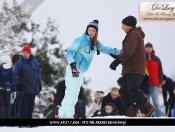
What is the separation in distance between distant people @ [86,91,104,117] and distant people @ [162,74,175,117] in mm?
978

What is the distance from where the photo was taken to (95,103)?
21.7ft

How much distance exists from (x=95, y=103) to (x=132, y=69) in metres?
0.76

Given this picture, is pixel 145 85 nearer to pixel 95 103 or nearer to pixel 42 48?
pixel 95 103

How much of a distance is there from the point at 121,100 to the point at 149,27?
1190 millimetres

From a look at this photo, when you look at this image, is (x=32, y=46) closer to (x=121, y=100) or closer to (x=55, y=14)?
(x=55, y=14)

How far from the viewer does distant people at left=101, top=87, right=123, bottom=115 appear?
6.58 metres

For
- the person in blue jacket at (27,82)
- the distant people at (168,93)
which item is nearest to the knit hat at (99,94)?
the person in blue jacket at (27,82)

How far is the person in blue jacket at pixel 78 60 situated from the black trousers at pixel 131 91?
1.44 feet

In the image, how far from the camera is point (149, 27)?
6688 mm

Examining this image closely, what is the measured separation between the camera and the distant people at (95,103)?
21.7 feet

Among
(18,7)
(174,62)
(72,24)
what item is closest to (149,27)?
(174,62)
